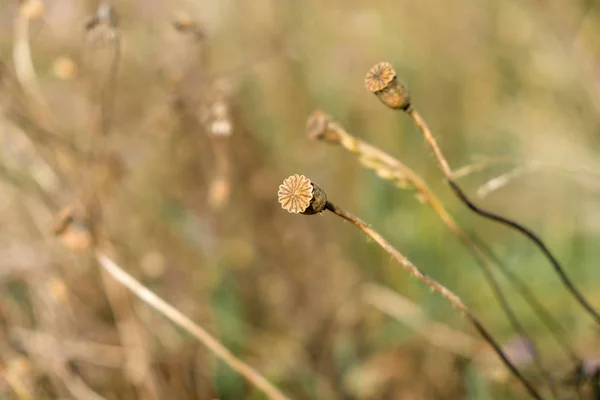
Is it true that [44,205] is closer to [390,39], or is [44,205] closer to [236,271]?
[236,271]

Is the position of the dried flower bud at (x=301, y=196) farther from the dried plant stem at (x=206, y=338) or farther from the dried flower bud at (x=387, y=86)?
the dried plant stem at (x=206, y=338)

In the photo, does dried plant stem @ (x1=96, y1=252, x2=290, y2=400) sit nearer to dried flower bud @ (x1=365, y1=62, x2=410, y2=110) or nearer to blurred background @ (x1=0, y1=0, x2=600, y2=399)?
blurred background @ (x1=0, y1=0, x2=600, y2=399)

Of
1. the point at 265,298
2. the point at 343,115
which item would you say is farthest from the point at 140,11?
the point at 265,298

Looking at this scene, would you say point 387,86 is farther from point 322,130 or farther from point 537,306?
point 537,306

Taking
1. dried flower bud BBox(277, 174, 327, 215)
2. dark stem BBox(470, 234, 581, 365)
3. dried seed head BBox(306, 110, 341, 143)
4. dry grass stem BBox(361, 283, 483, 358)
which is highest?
dried flower bud BBox(277, 174, 327, 215)

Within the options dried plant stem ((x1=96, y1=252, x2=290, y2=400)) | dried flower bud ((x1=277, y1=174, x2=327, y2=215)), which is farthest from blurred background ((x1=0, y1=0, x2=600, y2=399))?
dried flower bud ((x1=277, y1=174, x2=327, y2=215))

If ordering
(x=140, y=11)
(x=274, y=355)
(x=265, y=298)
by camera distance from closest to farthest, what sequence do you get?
1. (x=274, y=355)
2. (x=265, y=298)
3. (x=140, y=11)
